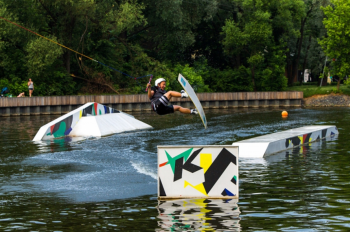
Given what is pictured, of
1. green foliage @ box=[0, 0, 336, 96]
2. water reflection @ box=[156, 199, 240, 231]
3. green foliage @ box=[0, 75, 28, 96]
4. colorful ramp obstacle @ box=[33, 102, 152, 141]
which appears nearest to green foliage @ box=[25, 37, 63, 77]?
green foliage @ box=[0, 0, 336, 96]

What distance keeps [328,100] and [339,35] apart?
732 centimetres

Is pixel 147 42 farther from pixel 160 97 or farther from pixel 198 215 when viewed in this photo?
pixel 198 215

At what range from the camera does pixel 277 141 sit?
18125 millimetres

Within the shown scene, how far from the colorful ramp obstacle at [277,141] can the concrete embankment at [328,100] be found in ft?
106

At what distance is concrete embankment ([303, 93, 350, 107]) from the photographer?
2144 inches

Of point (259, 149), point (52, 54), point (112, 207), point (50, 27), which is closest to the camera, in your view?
point (112, 207)

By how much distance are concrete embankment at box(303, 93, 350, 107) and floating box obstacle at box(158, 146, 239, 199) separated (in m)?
46.3

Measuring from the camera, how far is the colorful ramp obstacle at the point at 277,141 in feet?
55.9

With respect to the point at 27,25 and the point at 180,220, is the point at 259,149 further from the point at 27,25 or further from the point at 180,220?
the point at 27,25

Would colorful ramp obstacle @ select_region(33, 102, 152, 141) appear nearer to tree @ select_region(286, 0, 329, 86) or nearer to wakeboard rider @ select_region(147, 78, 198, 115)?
wakeboard rider @ select_region(147, 78, 198, 115)

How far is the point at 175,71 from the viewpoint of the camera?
2285 inches

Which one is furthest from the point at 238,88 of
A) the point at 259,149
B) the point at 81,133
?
the point at 259,149

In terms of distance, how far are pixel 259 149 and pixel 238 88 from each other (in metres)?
45.4

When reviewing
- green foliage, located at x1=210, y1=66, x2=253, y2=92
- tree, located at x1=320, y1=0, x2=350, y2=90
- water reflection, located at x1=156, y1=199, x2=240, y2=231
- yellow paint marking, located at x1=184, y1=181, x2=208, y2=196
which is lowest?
water reflection, located at x1=156, y1=199, x2=240, y2=231
